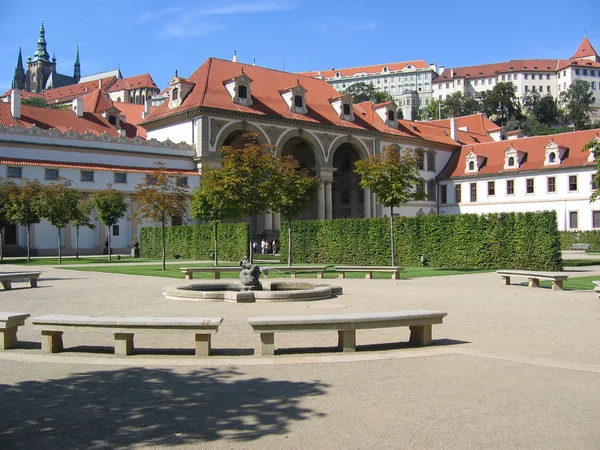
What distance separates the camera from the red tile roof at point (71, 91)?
155 m

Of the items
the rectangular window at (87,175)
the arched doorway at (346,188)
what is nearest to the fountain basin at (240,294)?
the rectangular window at (87,175)

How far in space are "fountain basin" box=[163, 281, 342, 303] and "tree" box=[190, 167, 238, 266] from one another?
45.1 feet

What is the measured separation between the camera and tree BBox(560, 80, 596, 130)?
410 feet

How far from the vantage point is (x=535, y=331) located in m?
10.6

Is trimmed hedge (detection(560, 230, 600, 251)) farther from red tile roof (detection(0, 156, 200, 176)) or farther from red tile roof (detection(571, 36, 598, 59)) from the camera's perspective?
red tile roof (detection(571, 36, 598, 59))

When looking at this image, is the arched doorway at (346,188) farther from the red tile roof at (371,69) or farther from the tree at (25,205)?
the red tile roof at (371,69)

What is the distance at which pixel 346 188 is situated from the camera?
6962 centimetres

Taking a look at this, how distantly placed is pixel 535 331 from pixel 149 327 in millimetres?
6600

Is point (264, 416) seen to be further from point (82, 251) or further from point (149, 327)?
point (82, 251)

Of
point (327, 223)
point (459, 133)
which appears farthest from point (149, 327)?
point (459, 133)

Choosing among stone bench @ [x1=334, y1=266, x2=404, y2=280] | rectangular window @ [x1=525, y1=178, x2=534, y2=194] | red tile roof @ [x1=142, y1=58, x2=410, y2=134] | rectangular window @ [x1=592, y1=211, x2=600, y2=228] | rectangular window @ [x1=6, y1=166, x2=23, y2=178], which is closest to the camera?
stone bench @ [x1=334, y1=266, x2=404, y2=280]

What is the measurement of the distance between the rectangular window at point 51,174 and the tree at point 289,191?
2358 cm

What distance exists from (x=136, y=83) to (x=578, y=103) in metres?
108

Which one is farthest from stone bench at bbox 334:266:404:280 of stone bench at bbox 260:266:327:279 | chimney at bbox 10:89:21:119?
chimney at bbox 10:89:21:119
